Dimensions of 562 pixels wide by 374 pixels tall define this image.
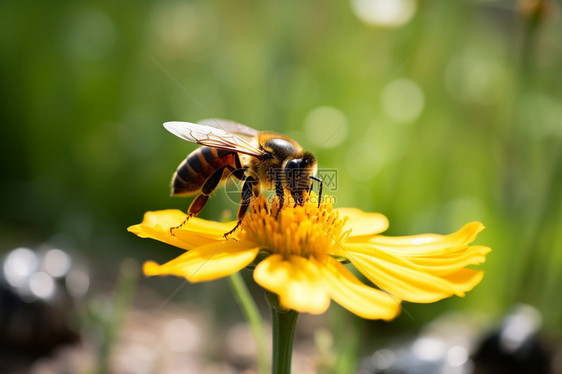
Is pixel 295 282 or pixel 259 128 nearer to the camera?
pixel 295 282

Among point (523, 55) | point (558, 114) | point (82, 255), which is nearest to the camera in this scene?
point (523, 55)

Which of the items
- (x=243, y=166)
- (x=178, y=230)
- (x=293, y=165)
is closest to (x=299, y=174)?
(x=293, y=165)

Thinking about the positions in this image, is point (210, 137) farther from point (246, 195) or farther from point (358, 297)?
point (358, 297)

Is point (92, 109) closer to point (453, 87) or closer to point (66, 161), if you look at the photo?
point (66, 161)

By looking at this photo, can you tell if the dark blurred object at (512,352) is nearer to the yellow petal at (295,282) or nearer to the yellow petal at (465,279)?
the yellow petal at (465,279)

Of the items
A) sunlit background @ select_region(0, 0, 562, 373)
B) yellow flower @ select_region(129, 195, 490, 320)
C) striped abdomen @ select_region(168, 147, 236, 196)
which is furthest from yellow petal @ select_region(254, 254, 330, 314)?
sunlit background @ select_region(0, 0, 562, 373)

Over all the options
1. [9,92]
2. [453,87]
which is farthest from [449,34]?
[9,92]
